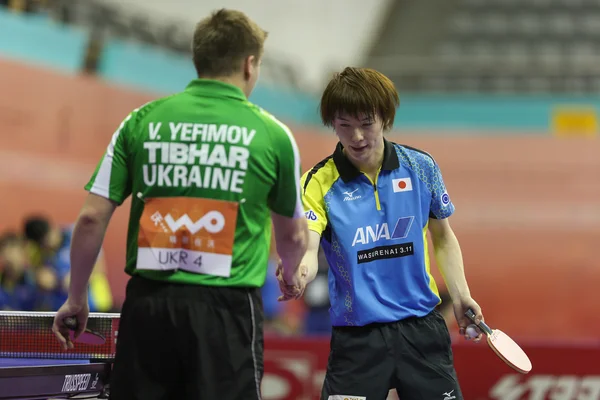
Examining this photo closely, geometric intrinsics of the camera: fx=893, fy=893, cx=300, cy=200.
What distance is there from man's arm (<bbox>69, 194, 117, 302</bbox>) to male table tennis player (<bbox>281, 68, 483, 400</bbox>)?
0.81m

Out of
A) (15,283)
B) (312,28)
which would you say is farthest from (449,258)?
(312,28)

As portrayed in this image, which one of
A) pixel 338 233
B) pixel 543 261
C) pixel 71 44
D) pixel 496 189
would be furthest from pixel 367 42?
pixel 338 233

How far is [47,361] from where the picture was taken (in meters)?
3.55

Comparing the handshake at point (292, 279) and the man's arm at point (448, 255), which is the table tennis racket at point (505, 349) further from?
the handshake at point (292, 279)

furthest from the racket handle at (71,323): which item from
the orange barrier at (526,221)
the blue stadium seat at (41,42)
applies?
the orange barrier at (526,221)

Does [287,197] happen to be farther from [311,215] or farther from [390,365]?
[390,365]

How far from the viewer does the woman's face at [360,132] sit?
3.43m

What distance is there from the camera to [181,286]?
9.37 feet

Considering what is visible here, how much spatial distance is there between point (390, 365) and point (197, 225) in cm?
105

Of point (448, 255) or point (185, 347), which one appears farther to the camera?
point (448, 255)

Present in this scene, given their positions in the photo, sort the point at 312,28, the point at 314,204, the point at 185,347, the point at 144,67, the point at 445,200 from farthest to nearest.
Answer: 1. the point at 312,28
2. the point at 144,67
3. the point at 445,200
4. the point at 314,204
5. the point at 185,347

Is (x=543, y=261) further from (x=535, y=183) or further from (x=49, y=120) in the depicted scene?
(x=49, y=120)

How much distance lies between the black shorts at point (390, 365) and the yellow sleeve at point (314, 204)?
433mm

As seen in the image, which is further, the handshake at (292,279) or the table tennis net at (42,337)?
the table tennis net at (42,337)
